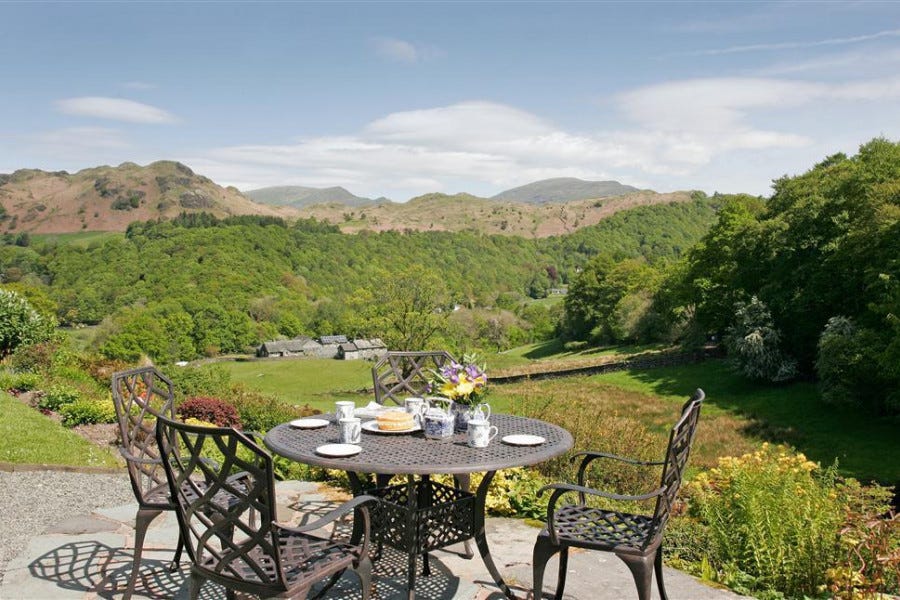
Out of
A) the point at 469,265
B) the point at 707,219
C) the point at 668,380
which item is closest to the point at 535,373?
the point at 668,380

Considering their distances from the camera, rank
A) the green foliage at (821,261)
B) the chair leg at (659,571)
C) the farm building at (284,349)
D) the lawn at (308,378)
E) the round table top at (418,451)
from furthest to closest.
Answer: the farm building at (284,349) → the lawn at (308,378) → the green foliage at (821,261) → the chair leg at (659,571) → the round table top at (418,451)

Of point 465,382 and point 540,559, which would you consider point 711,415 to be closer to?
point 465,382

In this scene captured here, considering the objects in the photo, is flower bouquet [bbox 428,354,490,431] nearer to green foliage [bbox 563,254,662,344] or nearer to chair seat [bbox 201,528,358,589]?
chair seat [bbox 201,528,358,589]

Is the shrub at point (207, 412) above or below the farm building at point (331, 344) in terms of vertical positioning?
above

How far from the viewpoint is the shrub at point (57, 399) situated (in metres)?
A: 10.2

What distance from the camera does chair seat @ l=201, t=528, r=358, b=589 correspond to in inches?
113

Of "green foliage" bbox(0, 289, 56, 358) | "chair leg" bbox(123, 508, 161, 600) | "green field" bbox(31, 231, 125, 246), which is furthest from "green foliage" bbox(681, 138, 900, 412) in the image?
"green field" bbox(31, 231, 125, 246)

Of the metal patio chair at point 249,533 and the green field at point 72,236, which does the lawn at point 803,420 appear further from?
the green field at point 72,236

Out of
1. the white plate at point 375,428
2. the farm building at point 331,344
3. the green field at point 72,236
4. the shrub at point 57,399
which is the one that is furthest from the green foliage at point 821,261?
the green field at point 72,236

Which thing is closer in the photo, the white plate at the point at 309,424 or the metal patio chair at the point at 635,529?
the metal patio chair at the point at 635,529

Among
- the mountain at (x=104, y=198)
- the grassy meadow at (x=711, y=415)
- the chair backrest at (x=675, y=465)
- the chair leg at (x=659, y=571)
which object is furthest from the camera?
the mountain at (x=104, y=198)

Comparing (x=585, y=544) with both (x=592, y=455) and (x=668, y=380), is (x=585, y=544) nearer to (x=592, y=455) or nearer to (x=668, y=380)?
(x=592, y=455)

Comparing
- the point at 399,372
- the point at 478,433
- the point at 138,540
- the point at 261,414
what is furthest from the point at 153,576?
the point at 261,414

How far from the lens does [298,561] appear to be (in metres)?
3.01
